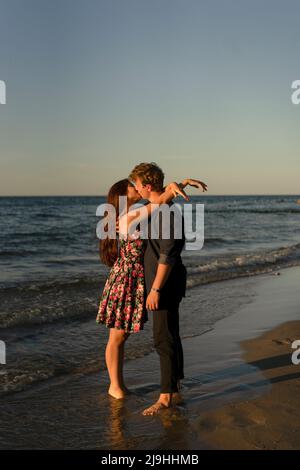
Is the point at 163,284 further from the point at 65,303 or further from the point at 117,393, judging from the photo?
the point at 65,303

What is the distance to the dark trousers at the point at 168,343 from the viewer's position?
4.02m

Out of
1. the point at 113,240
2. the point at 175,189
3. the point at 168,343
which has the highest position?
the point at 175,189

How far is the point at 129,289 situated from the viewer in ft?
13.8

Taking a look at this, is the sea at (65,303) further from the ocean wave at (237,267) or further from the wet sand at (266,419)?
the wet sand at (266,419)

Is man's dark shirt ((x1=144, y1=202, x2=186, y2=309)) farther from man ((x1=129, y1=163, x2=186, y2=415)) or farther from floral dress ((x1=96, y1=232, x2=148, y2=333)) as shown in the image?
floral dress ((x1=96, y1=232, x2=148, y2=333))

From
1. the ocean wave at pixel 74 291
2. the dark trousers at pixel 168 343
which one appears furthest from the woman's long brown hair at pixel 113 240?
the ocean wave at pixel 74 291

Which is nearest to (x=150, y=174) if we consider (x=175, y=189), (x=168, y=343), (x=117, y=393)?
(x=175, y=189)

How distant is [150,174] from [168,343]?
1285 mm

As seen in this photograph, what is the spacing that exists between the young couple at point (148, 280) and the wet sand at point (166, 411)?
0.23 metres

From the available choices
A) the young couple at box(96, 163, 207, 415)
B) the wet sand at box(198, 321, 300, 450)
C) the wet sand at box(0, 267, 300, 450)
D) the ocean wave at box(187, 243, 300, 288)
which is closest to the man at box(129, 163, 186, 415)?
the young couple at box(96, 163, 207, 415)

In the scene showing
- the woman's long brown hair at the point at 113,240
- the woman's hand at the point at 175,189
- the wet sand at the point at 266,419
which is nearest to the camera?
the wet sand at the point at 266,419

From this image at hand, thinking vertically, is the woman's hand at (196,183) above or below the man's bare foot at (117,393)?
above

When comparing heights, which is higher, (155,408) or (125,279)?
(125,279)
